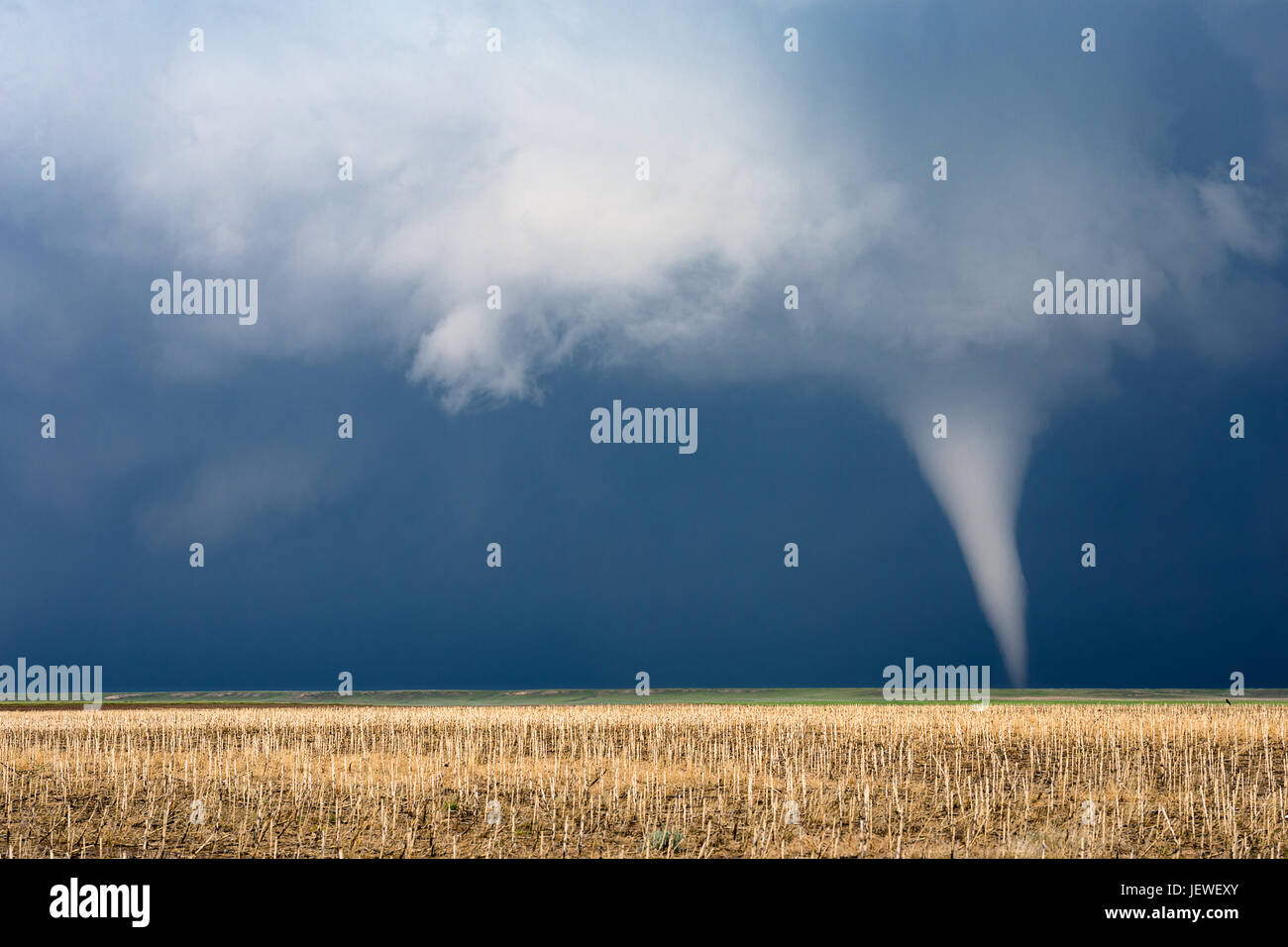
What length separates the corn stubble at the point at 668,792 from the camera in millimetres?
18906

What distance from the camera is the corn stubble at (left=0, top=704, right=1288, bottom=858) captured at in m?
18.9

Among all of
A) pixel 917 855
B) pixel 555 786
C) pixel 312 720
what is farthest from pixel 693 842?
pixel 312 720

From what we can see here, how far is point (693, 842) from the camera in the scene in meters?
18.7

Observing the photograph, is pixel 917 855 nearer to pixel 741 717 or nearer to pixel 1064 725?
pixel 1064 725

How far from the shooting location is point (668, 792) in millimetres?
24688

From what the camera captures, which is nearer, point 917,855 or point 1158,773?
point 917,855

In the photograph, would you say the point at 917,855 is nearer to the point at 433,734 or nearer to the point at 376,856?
the point at 376,856

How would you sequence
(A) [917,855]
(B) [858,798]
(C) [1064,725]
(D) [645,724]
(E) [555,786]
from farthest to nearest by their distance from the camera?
1. (D) [645,724]
2. (C) [1064,725]
3. (E) [555,786]
4. (B) [858,798]
5. (A) [917,855]
